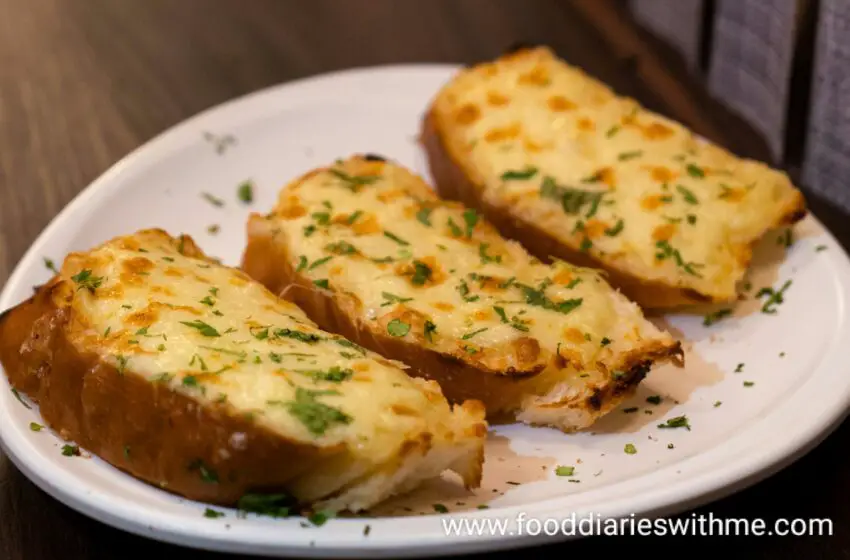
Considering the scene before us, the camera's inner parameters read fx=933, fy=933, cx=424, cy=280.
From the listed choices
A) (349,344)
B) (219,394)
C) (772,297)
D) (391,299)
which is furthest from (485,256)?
(219,394)

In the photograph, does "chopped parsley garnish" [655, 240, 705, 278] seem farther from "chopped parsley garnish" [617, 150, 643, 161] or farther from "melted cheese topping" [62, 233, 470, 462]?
"melted cheese topping" [62, 233, 470, 462]

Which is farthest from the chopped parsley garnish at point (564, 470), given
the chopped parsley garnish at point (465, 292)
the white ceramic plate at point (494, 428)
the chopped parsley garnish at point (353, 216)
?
the chopped parsley garnish at point (353, 216)

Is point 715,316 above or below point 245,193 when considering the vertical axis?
below

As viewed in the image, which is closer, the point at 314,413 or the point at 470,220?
the point at 314,413

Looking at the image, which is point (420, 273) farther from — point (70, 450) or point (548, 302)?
point (70, 450)

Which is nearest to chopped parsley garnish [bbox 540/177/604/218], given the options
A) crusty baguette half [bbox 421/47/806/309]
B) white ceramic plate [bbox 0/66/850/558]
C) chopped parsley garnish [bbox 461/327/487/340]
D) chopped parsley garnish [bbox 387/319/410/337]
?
crusty baguette half [bbox 421/47/806/309]

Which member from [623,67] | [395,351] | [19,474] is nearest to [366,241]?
[395,351]
